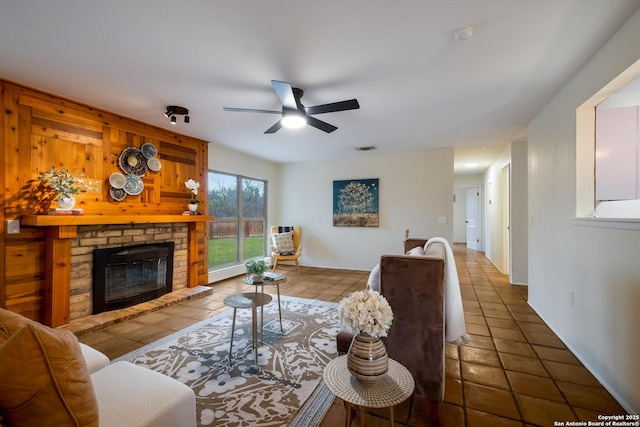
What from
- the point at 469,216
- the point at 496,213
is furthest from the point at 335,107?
the point at 469,216

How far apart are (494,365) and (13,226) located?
4.34 meters

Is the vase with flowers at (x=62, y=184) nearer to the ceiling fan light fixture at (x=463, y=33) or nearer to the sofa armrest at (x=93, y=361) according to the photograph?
the sofa armrest at (x=93, y=361)

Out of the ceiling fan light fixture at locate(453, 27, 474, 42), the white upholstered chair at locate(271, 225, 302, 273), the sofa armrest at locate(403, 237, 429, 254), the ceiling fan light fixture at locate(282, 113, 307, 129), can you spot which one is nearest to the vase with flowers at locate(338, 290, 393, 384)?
the ceiling fan light fixture at locate(453, 27, 474, 42)

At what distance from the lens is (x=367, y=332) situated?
1142mm

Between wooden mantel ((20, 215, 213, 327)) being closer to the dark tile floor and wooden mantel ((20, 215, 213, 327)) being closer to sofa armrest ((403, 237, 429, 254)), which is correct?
the dark tile floor

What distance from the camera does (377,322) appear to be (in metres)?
1.14

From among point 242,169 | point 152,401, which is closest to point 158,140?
point 242,169

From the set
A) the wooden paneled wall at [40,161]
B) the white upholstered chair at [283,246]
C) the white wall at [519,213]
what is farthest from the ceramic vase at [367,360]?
the white wall at [519,213]

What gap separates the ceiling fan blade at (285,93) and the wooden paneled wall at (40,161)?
7.61ft

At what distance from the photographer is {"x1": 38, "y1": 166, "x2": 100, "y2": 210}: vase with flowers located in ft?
8.56

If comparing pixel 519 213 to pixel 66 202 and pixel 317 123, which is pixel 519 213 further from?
pixel 66 202

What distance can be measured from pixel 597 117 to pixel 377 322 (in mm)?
2629

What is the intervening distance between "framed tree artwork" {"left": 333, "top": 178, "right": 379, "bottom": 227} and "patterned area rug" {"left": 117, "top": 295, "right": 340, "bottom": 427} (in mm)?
2741

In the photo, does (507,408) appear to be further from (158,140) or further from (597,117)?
(158,140)
